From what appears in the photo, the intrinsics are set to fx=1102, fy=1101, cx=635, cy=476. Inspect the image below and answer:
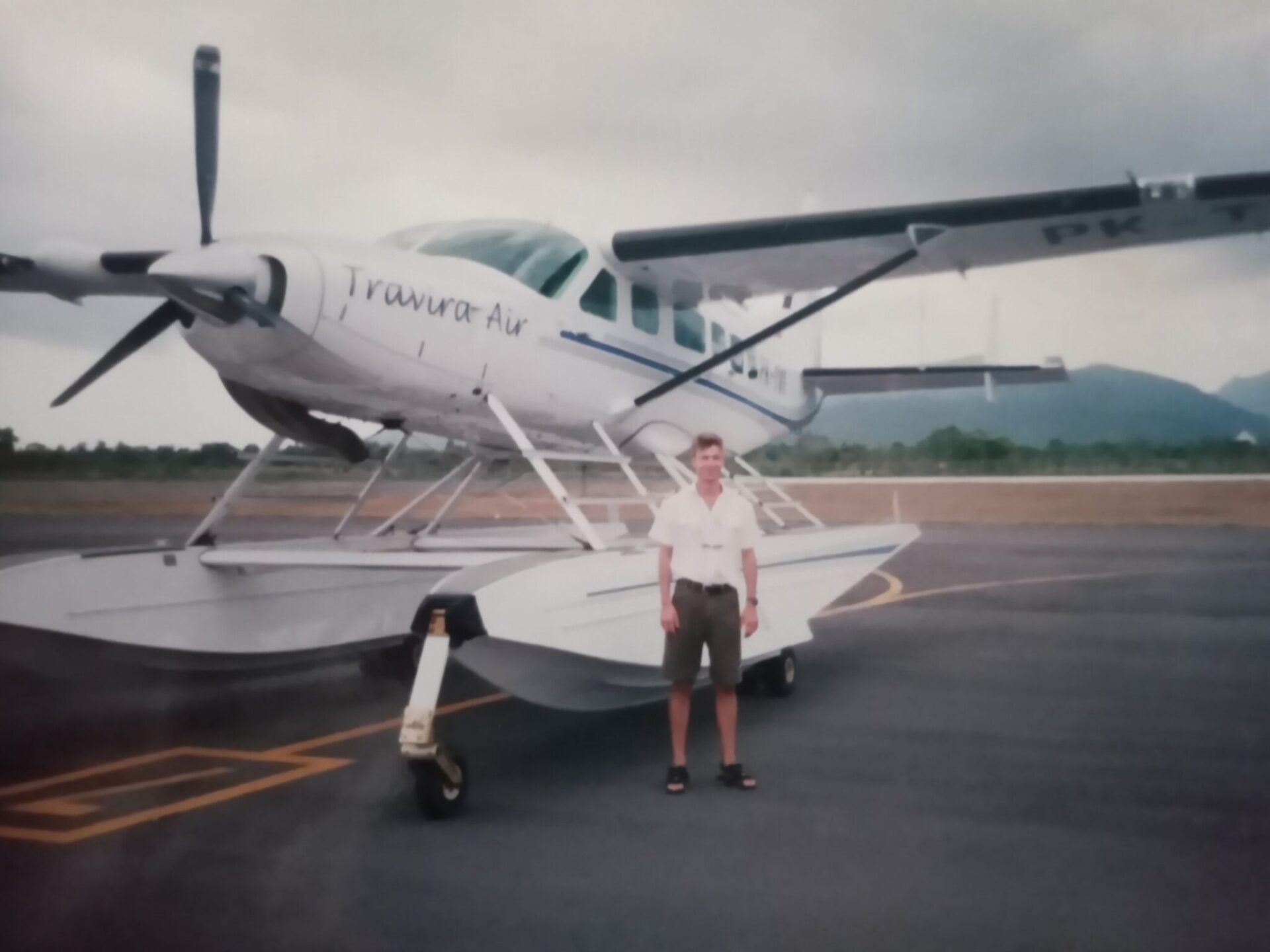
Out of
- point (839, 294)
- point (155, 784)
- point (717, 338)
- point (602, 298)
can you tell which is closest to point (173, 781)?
point (155, 784)

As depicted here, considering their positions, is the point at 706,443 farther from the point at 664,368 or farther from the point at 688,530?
the point at 664,368

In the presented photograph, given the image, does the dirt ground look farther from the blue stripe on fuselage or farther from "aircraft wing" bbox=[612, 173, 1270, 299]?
"aircraft wing" bbox=[612, 173, 1270, 299]

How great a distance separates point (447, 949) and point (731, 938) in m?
0.71

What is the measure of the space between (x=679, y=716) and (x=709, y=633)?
349 mm

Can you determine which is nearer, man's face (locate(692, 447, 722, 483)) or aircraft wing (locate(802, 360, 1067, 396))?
man's face (locate(692, 447, 722, 483))

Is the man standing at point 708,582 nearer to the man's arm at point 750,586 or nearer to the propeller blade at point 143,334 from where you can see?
the man's arm at point 750,586

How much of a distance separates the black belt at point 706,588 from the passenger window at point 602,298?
246 centimetres

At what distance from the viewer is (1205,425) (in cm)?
492

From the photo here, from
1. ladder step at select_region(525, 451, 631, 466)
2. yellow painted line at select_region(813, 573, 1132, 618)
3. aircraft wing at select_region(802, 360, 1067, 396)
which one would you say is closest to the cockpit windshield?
ladder step at select_region(525, 451, 631, 466)

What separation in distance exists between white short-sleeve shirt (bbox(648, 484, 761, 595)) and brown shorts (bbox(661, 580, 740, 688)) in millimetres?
65

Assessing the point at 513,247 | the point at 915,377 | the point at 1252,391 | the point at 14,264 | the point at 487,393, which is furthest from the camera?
the point at 915,377

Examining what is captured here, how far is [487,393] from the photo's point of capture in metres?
5.64

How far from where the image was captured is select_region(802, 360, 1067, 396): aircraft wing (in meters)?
8.51

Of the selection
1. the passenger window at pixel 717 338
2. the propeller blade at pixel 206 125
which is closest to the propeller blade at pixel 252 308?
the propeller blade at pixel 206 125
